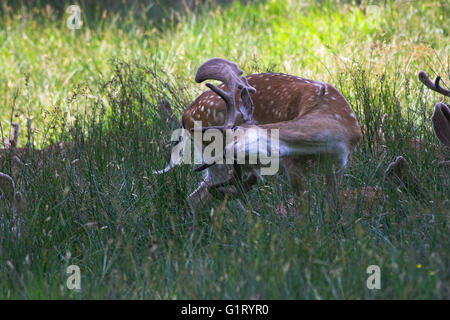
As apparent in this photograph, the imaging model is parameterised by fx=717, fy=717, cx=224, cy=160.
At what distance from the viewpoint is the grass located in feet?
9.91

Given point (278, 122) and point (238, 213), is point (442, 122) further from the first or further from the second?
point (238, 213)

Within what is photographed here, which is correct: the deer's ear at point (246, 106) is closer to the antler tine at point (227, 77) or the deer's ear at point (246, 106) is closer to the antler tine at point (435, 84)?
the antler tine at point (227, 77)

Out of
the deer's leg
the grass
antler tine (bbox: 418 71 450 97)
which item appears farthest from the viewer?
the deer's leg

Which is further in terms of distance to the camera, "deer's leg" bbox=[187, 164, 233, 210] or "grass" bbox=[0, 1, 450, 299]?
"deer's leg" bbox=[187, 164, 233, 210]

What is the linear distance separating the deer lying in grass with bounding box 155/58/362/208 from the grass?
0.14 metres

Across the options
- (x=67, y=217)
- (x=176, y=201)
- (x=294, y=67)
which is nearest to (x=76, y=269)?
(x=67, y=217)

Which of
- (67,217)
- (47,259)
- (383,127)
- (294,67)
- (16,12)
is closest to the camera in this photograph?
(47,259)

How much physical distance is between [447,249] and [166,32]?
6223 mm

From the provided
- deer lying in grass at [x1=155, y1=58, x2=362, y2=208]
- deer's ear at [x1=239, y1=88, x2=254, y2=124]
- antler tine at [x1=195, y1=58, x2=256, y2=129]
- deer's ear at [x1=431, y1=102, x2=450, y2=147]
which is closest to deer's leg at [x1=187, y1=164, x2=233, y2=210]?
deer lying in grass at [x1=155, y1=58, x2=362, y2=208]

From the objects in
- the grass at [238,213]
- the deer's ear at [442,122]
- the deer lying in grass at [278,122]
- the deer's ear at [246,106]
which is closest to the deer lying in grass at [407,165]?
the deer's ear at [442,122]

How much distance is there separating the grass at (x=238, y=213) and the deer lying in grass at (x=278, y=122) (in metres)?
0.14

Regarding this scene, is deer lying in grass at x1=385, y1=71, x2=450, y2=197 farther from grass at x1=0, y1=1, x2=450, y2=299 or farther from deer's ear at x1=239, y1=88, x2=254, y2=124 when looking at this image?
deer's ear at x1=239, y1=88, x2=254, y2=124
